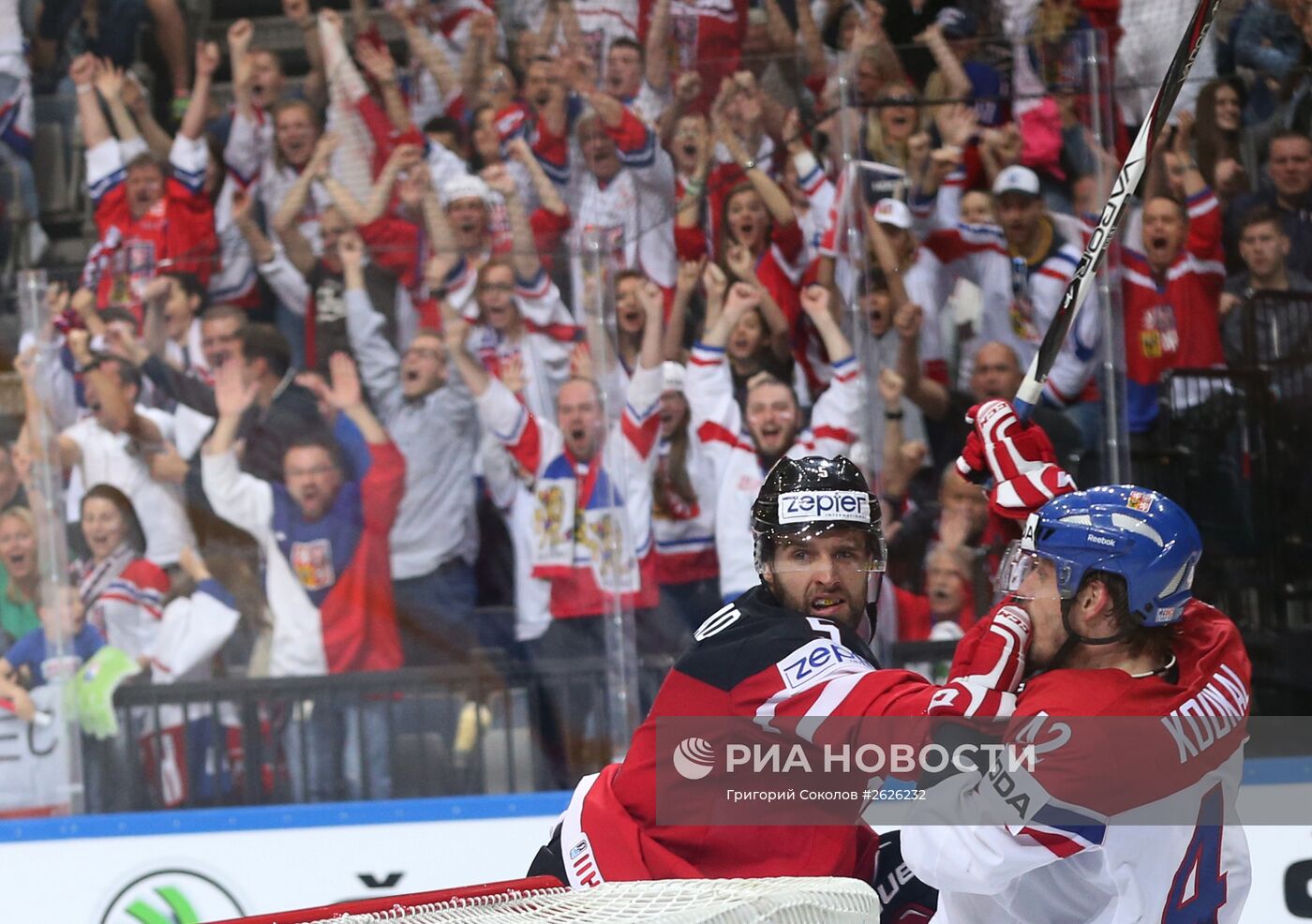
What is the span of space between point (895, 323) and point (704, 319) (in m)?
0.57

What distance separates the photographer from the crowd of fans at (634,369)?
16.1 feet

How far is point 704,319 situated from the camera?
16.6 feet

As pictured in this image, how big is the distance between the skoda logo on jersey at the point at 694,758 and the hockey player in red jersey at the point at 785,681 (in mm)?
55

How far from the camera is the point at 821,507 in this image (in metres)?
2.95

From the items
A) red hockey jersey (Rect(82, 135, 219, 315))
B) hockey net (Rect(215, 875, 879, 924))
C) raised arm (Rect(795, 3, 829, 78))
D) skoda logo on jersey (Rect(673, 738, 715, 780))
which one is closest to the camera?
hockey net (Rect(215, 875, 879, 924))

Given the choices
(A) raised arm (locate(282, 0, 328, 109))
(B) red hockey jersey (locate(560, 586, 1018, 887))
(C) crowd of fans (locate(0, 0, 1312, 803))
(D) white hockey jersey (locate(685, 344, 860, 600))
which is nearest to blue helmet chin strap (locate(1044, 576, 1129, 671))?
(B) red hockey jersey (locate(560, 586, 1018, 887))

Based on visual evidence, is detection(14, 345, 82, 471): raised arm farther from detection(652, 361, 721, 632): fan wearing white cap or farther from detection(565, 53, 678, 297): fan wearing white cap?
detection(652, 361, 721, 632): fan wearing white cap

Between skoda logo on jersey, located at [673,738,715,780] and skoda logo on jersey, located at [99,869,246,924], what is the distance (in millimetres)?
2288

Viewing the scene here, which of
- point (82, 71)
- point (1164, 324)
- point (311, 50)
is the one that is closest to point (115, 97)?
point (82, 71)

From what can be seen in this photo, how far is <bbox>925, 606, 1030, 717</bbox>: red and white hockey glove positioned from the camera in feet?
8.63

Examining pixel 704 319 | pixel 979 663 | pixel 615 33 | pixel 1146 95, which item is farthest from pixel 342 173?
pixel 979 663

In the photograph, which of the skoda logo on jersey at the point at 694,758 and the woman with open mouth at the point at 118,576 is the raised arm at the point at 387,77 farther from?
the skoda logo on jersey at the point at 694,758

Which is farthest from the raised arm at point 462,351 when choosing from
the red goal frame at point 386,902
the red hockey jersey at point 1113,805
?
the red goal frame at point 386,902

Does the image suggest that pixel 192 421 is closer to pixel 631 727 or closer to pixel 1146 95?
pixel 631 727
